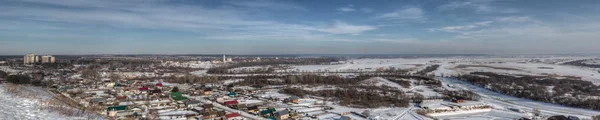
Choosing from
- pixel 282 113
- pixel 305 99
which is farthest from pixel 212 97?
pixel 282 113

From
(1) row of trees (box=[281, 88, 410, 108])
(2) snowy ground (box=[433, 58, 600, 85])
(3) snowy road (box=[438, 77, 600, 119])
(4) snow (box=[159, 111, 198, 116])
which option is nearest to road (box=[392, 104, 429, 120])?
(1) row of trees (box=[281, 88, 410, 108])

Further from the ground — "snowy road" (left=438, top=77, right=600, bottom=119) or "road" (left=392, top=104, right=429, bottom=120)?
"snowy road" (left=438, top=77, right=600, bottom=119)

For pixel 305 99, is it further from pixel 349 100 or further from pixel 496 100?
pixel 496 100

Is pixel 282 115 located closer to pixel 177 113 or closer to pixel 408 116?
pixel 177 113

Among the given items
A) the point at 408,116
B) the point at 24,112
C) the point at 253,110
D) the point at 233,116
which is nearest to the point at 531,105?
the point at 408,116

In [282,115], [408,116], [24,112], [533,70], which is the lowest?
[408,116]

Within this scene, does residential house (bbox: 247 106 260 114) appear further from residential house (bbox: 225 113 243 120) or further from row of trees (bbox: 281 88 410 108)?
row of trees (bbox: 281 88 410 108)

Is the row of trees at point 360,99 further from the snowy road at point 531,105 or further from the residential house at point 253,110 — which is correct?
the snowy road at point 531,105

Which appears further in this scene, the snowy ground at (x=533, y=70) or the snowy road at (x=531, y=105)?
the snowy ground at (x=533, y=70)

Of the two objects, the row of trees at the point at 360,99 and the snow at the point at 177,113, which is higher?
the row of trees at the point at 360,99

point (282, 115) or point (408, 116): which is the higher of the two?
point (282, 115)

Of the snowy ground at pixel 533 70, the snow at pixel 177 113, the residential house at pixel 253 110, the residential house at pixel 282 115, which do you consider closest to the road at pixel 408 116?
the residential house at pixel 282 115
